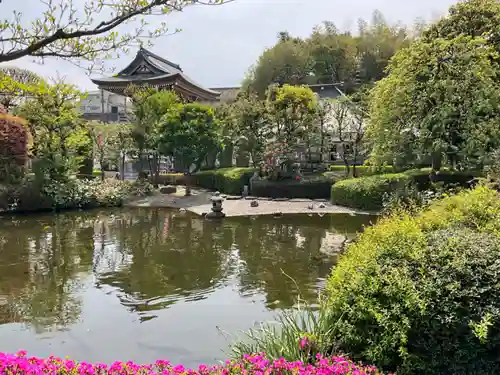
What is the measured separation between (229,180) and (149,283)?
13.2 metres

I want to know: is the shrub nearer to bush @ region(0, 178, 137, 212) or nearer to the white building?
bush @ region(0, 178, 137, 212)

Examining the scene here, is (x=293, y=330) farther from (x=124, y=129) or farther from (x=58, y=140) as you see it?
(x=124, y=129)

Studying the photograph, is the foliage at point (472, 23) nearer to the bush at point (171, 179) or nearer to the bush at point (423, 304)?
Answer: the bush at point (171, 179)

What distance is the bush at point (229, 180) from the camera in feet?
65.0

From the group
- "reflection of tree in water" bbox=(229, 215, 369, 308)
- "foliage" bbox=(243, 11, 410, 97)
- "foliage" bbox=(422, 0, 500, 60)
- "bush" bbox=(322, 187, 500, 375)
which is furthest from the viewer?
"foliage" bbox=(243, 11, 410, 97)

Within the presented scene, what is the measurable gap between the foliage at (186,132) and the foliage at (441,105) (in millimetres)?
8542

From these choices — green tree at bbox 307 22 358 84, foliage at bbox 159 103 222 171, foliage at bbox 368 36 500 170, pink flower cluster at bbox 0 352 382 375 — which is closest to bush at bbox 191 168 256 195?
foliage at bbox 159 103 222 171

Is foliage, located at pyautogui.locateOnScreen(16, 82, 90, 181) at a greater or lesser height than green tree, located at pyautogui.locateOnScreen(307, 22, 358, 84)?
lesser

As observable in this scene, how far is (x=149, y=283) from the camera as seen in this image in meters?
6.93

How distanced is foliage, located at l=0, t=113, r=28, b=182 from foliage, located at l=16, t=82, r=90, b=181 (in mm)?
550

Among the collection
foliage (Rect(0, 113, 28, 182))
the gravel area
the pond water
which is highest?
foliage (Rect(0, 113, 28, 182))

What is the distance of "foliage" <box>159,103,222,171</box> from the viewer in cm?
1989

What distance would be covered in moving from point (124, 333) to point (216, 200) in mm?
8808

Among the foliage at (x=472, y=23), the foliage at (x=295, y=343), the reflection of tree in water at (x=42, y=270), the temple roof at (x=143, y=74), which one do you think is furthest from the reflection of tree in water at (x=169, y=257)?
the temple roof at (x=143, y=74)
